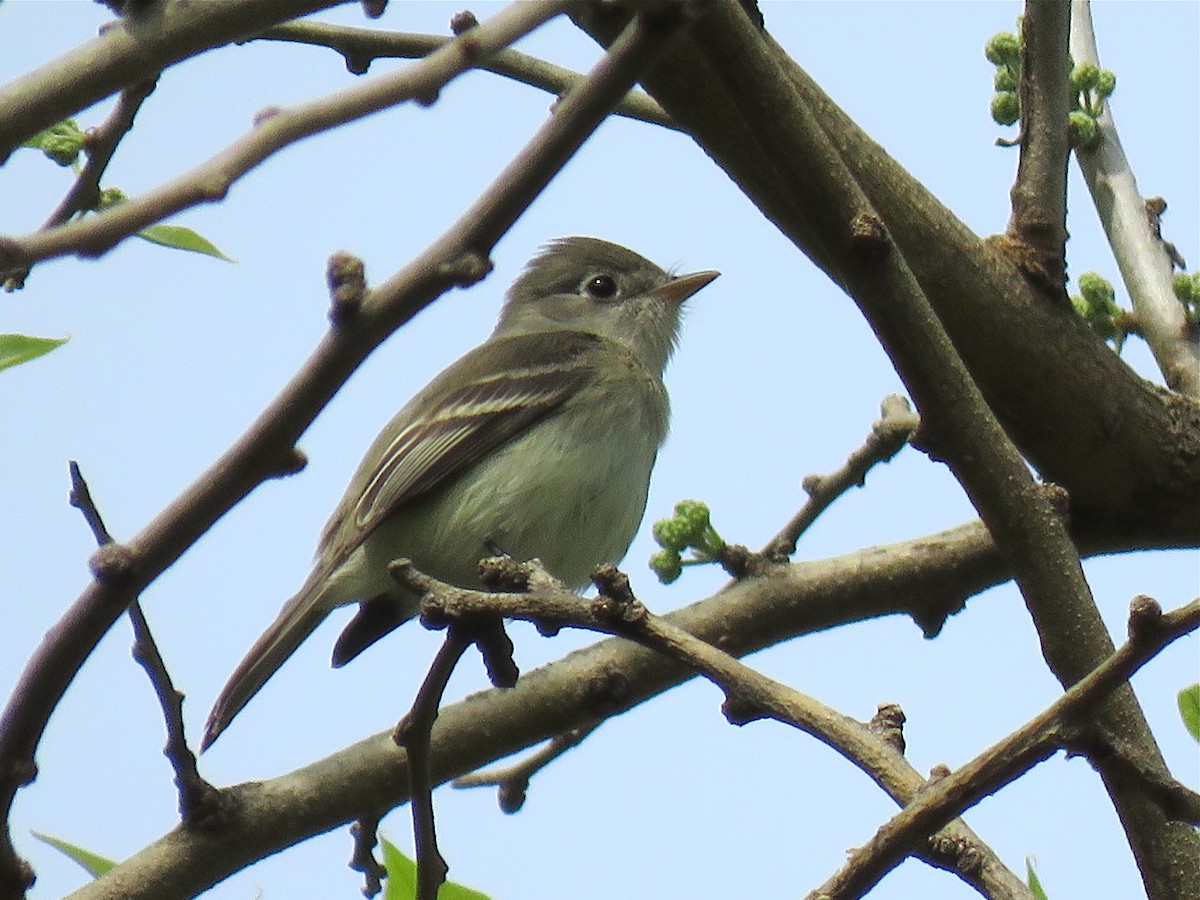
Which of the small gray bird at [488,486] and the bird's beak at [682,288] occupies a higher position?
the bird's beak at [682,288]

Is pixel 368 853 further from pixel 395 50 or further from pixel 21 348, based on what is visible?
pixel 395 50

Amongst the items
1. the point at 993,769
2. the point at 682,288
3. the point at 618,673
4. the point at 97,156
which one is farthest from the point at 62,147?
the point at 682,288

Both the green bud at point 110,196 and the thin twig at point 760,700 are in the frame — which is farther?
the green bud at point 110,196

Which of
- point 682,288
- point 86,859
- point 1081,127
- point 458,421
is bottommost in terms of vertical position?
point 86,859

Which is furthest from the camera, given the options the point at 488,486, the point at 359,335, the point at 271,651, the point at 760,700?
the point at 488,486

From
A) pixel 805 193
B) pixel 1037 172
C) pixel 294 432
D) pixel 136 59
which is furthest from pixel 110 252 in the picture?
pixel 1037 172

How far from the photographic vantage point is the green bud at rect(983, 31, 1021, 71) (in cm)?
414

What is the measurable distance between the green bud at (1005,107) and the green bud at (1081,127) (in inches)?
16.6

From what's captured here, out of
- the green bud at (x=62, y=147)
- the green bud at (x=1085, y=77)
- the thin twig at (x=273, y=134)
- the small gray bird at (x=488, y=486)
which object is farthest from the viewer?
the small gray bird at (x=488, y=486)

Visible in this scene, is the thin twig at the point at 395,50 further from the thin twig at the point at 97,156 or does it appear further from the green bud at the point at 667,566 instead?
the green bud at the point at 667,566

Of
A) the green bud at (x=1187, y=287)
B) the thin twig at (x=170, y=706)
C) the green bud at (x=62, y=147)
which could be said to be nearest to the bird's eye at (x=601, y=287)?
the green bud at (x=1187, y=287)

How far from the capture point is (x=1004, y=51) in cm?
417

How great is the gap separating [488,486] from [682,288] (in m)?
2.03

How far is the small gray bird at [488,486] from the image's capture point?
17.5 feet
